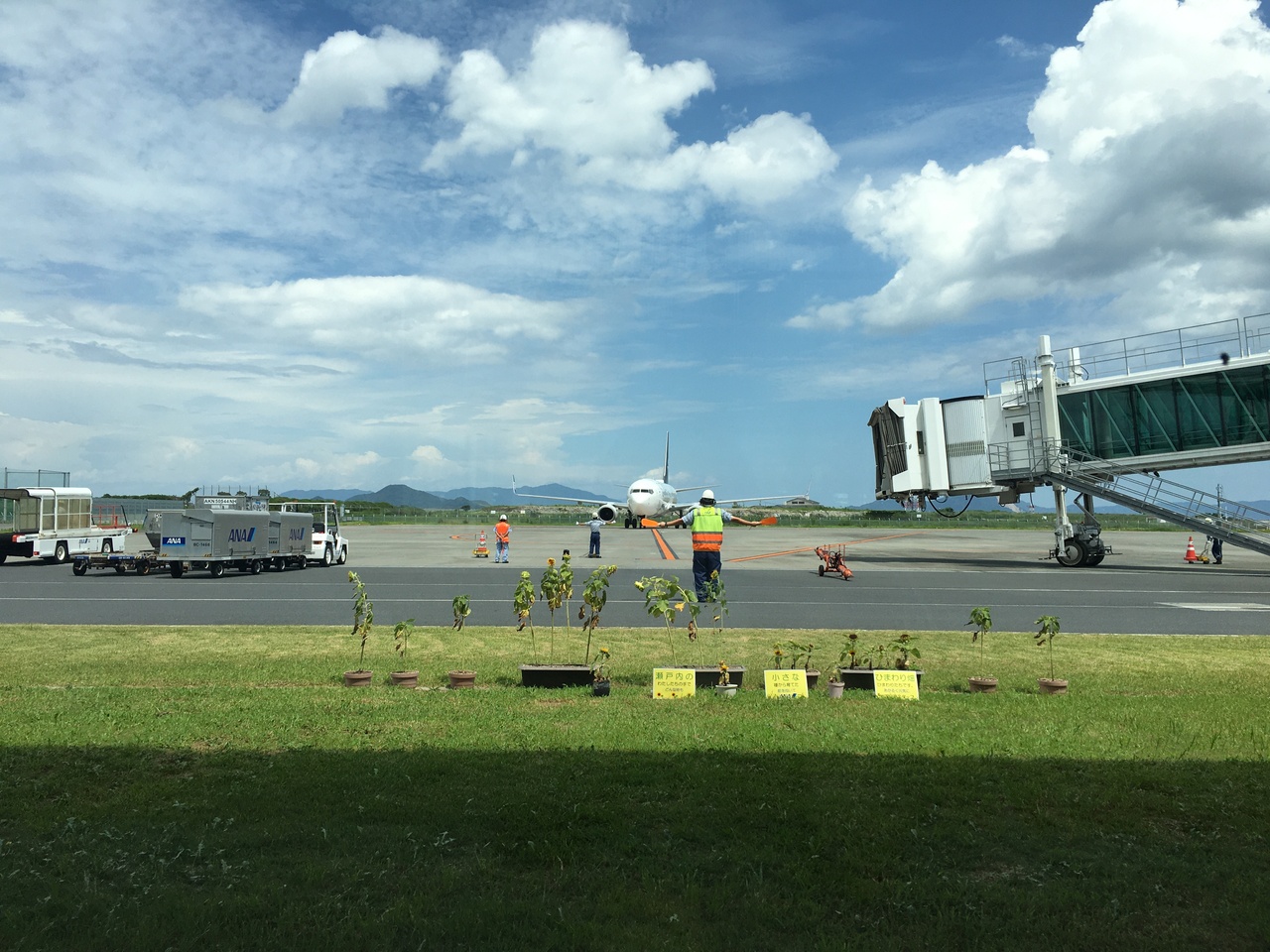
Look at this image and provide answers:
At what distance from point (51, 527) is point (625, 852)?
3428cm

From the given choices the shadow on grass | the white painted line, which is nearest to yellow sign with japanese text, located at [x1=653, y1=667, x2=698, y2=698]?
the shadow on grass

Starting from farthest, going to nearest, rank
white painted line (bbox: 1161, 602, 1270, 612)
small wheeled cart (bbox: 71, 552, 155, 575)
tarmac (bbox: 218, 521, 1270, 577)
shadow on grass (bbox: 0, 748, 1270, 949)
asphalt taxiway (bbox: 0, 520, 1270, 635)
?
tarmac (bbox: 218, 521, 1270, 577), small wheeled cart (bbox: 71, 552, 155, 575), white painted line (bbox: 1161, 602, 1270, 612), asphalt taxiway (bbox: 0, 520, 1270, 635), shadow on grass (bbox: 0, 748, 1270, 949)

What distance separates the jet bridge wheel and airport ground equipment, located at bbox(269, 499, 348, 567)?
2801 centimetres

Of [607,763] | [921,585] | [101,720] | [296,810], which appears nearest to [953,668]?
[607,763]

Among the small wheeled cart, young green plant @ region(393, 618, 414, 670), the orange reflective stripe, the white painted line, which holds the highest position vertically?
the orange reflective stripe

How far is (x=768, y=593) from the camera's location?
21.9 m

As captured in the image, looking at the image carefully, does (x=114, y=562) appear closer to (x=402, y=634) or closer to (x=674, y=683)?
(x=402, y=634)

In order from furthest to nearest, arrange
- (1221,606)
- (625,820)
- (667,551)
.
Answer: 1. (667,551)
2. (1221,606)
3. (625,820)

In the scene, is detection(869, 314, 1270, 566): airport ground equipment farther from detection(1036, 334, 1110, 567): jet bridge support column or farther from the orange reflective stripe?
the orange reflective stripe

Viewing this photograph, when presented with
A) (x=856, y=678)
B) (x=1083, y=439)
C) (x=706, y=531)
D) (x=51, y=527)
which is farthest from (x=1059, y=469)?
(x=51, y=527)

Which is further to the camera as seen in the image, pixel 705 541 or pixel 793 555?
pixel 793 555

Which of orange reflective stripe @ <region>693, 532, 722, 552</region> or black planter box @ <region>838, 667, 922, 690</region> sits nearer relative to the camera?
black planter box @ <region>838, 667, 922, 690</region>

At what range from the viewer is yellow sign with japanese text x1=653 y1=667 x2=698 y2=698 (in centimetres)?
895

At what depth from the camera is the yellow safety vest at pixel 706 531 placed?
17.1 metres
